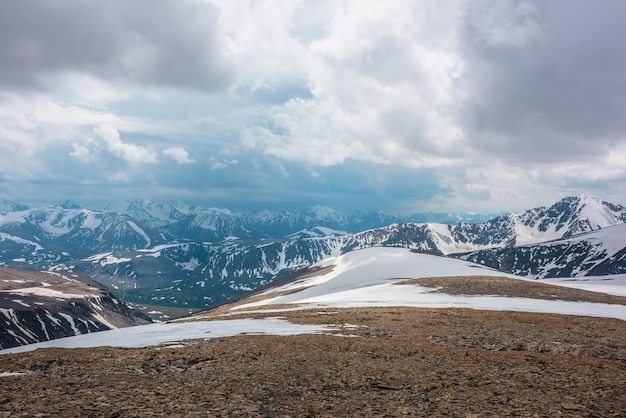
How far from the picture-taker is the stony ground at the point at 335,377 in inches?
484

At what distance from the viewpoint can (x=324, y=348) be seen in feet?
70.9

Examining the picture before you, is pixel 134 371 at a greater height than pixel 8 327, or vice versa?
pixel 134 371

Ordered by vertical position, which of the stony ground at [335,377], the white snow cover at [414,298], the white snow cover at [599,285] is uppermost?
the stony ground at [335,377]

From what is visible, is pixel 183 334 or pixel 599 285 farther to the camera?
pixel 599 285

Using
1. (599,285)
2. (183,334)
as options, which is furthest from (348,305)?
(599,285)

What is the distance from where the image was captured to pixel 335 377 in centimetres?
1623

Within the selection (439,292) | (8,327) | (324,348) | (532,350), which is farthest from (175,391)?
(8,327)

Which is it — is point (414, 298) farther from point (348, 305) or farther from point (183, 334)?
point (183, 334)

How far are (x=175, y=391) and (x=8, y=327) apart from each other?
212758 mm

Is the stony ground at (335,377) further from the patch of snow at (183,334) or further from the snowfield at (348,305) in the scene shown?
the snowfield at (348,305)

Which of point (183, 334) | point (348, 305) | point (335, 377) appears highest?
point (335, 377)

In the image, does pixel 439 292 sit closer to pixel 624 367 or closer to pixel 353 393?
pixel 624 367

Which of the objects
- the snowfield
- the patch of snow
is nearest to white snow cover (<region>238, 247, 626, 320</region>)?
the snowfield

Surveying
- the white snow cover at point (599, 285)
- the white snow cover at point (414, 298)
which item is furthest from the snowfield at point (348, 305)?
the white snow cover at point (599, 285)
